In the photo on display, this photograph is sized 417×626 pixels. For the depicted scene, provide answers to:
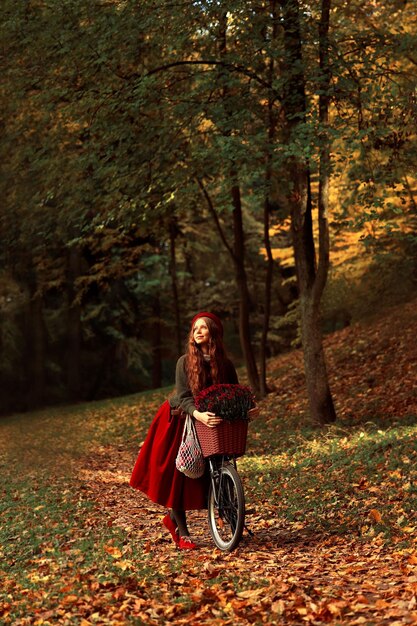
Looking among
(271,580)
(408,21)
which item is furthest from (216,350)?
(408,21)

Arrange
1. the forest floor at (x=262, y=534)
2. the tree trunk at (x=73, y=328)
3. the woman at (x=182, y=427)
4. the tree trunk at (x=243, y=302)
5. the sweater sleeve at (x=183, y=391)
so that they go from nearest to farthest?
1. the forest floor at (x=262, y=534)
2. the sweater sleeve at (x=183, y=391)
3. the woman at (x=182, y=427)
4. the tree trunk at (x=243, y=302)
5. the tree trunk at (x=73, y=328)

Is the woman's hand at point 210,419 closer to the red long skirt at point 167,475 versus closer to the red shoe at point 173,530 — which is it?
the red long skirt at point 167,475

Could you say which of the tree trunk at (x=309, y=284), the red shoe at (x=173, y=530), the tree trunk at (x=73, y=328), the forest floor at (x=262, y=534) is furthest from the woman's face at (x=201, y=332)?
the tree trunk at (x=73, y=328)

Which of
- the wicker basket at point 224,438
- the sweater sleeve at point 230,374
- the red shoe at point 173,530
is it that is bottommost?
the red shoe at point 173,530

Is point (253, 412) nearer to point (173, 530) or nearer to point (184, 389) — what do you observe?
point (184, 389)

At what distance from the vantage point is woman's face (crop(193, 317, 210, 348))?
282 inches

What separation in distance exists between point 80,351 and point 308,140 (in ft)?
68.0

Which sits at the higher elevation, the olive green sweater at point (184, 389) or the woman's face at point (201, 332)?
the woman's face at point (201, 332)

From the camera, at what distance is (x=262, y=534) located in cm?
798

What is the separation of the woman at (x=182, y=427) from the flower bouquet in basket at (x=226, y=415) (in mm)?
88

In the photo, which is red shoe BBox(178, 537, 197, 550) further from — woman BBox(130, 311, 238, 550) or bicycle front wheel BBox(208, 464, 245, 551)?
bicycle front wheel BBox(208, 464, 245, 551)

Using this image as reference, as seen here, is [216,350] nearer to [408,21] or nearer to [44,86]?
[44,86]

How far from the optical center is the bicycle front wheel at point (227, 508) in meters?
6.75

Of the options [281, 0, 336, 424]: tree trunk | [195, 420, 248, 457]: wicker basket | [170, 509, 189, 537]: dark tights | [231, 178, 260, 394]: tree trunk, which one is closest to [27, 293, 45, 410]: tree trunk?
[231, 178, 260, 394]: tree trunk
